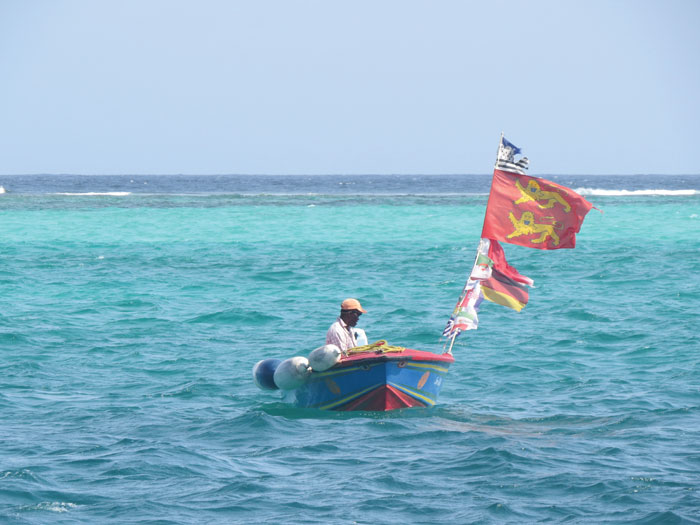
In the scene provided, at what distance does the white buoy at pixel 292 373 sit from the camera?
12.7 meters

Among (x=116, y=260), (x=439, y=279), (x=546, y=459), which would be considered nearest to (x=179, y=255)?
(x=116, y=260)

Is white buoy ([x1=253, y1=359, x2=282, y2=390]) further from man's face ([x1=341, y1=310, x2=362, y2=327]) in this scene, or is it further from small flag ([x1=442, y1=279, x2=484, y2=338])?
small flag ([x1=442, y1=279, x2=484, y2=338])

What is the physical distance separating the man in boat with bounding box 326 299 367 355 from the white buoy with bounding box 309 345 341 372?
18.8 inches

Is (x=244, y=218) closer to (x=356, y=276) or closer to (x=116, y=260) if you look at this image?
(x=116, y=260)

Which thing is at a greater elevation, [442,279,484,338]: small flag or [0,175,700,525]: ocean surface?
[442,279,484,338]: small flag

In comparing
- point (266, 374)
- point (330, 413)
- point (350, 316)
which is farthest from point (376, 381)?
point (266, 374)

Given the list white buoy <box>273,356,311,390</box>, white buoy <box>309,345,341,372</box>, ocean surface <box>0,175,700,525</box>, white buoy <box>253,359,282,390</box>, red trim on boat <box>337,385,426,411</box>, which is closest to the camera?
ocean surface <box>0,175,700,525</box>

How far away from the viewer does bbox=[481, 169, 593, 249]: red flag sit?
40.4ft

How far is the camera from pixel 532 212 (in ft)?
41.3

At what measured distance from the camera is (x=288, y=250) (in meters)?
35.0

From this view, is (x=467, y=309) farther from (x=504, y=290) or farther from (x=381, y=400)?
(x=381, y=400)

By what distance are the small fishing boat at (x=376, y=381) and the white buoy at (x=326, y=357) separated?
0.11m

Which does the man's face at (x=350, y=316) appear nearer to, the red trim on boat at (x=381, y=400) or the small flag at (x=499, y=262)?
the red trim on boat at (x=381, y=400)
